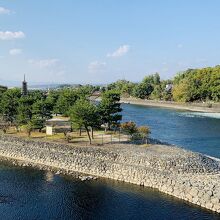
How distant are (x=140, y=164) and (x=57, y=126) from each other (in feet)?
67.0

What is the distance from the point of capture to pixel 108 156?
35.8 metres

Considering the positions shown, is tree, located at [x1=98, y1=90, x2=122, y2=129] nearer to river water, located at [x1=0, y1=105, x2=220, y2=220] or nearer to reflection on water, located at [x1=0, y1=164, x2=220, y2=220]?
river water, located at [x1=0, y1=105, x2=220, y2=220]

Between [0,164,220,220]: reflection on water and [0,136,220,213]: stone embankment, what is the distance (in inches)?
36.4

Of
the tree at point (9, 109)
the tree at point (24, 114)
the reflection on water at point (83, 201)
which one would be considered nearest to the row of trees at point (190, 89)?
the tree at point (9, 109)

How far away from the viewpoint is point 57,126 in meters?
51.8

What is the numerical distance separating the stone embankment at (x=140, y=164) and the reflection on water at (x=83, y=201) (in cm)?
92

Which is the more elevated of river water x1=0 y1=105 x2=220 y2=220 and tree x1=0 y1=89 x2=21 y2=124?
tree x1=0 y1=89 x2=21 y2=124

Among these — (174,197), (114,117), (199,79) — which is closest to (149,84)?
(199,79)

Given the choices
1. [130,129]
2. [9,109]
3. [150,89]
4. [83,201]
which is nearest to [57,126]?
[9,109]

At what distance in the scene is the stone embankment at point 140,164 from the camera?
28.4 m

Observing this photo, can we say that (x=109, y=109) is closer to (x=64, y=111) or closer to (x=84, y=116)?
(x=84, y=116)

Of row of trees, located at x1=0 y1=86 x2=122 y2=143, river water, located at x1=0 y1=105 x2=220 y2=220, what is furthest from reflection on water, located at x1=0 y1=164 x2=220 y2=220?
row of trees, located at x1=0 y1=86 x2=122 y2=143

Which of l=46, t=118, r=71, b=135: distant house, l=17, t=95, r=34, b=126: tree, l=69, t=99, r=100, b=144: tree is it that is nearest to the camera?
l=69, t=99, r=100, b=144: tree

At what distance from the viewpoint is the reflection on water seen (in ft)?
83.5
